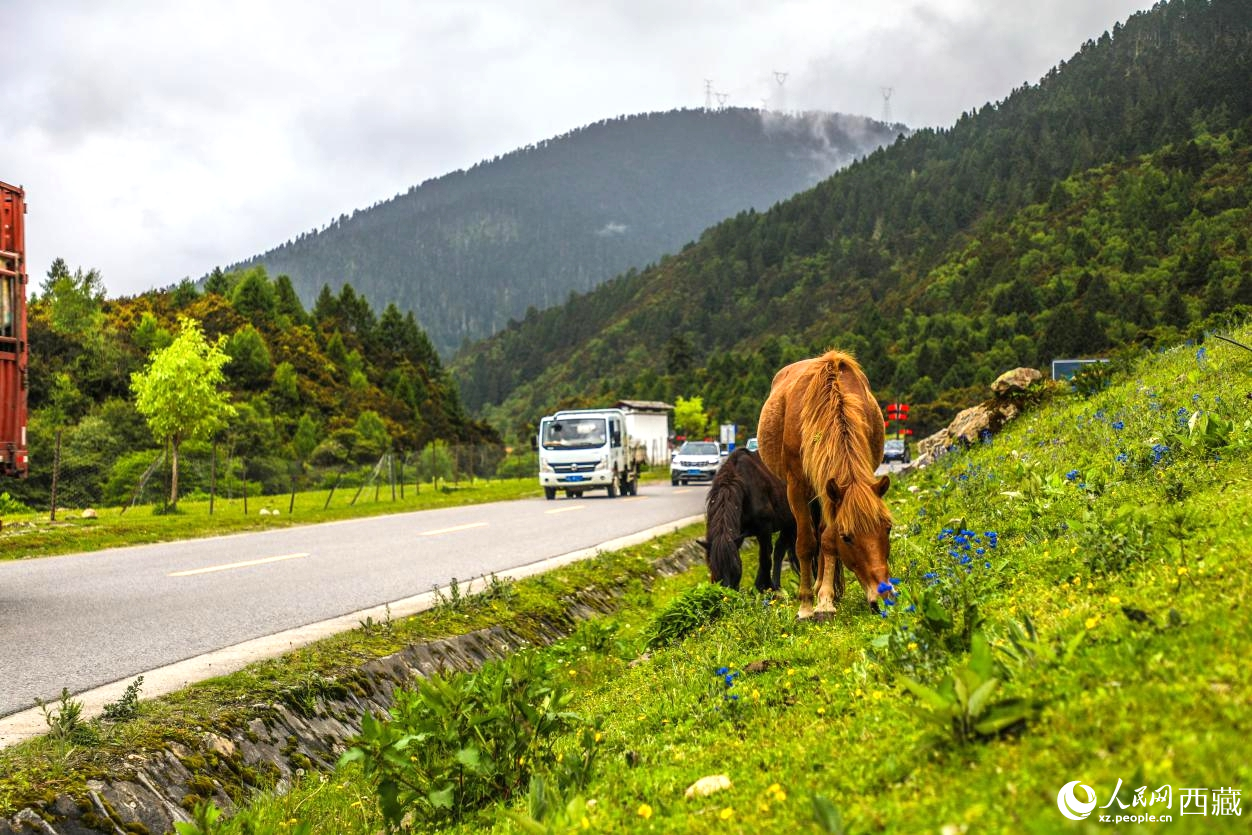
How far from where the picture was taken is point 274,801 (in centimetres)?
435

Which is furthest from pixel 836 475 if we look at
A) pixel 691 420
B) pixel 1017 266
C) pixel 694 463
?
pixel 1017 266

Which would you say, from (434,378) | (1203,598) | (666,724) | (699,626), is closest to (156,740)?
(666,724)

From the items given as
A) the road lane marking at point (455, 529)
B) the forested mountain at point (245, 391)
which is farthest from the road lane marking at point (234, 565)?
the forested mountain at point (245, 391)

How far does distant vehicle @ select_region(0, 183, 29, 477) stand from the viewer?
9.30m

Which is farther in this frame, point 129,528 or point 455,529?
point 129,528

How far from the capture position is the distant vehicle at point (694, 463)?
147ft

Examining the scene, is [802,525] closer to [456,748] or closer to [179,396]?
[456,748]

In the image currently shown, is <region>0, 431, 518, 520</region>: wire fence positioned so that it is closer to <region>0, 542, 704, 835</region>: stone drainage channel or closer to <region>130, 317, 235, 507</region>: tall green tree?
<region>130, 317, 235, 507</region>: tall green tree

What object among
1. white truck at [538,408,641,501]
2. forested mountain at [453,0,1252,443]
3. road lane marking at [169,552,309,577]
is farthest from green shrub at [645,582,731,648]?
forested mountain at [453,0,1252,443]

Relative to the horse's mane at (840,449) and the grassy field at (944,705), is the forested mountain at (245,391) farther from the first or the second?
the grassy field at (944,705)

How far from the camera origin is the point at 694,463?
147 feet

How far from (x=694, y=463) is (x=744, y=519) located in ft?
117

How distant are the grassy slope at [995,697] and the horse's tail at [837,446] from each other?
619 millimetres

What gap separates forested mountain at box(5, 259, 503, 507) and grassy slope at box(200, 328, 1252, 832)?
26.5 metres
